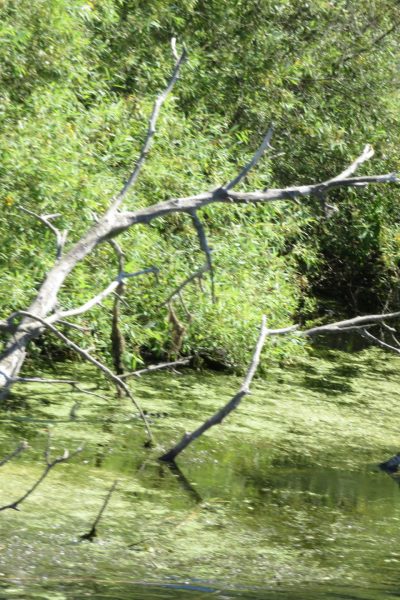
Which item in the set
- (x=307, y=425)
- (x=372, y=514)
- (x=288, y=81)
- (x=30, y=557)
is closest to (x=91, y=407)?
(x=307, y=425)

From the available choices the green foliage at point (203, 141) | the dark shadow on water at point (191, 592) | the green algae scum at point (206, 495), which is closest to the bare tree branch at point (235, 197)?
the green algae scum at point (206, 495)

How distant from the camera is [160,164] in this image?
7008mm

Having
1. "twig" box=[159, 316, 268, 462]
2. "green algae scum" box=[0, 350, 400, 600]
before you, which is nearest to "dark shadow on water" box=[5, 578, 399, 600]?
"green algae scum" box=[0, 350, 400, 600]

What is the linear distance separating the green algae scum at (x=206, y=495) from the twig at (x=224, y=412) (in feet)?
0.29

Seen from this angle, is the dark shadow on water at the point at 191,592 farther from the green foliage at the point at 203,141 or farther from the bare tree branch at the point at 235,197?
the green foliage at the point at 203,141

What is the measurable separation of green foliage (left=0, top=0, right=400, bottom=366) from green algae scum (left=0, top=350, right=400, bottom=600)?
0.48 m

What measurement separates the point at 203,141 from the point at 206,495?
10.5 ft

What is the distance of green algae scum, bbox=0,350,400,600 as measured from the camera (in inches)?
145

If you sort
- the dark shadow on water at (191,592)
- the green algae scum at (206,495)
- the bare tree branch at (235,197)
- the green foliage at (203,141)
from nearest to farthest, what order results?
1. the dark shadow on water at (191,592)
2. the green algae scum at (206,495)
3. the bare tree branch at (235,197)
4. the green foliage at (203,141)

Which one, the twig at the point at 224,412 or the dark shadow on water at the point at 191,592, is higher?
the twig at the point at 224,412

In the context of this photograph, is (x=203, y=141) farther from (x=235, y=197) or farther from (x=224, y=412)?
(x=235, y=197)

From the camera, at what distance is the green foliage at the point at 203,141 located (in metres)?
6.16

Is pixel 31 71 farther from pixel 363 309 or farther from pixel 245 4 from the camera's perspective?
pixel 363 309

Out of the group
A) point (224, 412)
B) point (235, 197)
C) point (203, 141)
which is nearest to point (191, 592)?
point (235, 197)
